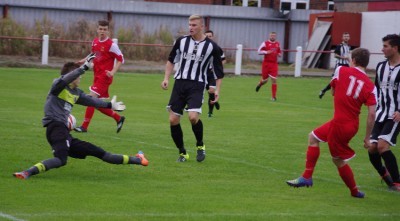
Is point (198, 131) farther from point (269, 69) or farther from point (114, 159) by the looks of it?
point (269, 69)

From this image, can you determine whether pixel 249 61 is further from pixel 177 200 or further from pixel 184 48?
pixel 177 200

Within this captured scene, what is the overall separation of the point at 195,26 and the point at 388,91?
9.85ft

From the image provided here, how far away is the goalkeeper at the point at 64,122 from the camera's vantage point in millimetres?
10352

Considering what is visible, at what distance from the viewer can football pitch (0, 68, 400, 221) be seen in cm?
887

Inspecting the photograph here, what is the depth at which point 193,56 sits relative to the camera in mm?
12250

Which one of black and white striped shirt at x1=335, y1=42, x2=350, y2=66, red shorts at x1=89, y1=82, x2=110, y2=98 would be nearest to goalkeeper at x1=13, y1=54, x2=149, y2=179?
red shorts at x1=89, y1=82, x2=110, y2=98

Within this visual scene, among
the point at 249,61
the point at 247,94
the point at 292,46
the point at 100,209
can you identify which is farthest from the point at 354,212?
the point at 292,46

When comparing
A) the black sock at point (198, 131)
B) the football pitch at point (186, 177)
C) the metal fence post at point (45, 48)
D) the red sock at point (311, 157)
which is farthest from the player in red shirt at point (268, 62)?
the red sock at point (311, 157)

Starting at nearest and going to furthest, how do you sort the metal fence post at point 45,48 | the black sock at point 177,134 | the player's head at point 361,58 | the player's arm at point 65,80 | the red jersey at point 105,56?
1. the player's head at point 361,58
2. the player's arm at point 65,80
3. the black sock at point 177,134
4. the red jersey at point 105,56
5. the metal fence post at point 45,48

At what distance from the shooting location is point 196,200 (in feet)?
31.0

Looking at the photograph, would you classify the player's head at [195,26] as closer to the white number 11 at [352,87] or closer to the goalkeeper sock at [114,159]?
the goalkeeper sock at [114,159]

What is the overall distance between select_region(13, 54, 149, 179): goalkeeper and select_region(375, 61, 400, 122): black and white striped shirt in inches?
131

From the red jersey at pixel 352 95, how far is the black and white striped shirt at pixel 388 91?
47.2 inches

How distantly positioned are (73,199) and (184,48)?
12.7ft
